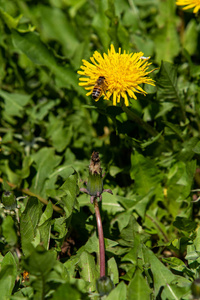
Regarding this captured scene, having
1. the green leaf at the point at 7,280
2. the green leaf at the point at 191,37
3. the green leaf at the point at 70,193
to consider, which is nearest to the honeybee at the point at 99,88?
the green leaf at the point at 70,193

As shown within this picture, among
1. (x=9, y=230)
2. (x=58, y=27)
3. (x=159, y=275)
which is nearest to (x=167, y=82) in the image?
(x=159, y=275)

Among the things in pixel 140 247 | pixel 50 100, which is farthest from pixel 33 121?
pixel 140 247

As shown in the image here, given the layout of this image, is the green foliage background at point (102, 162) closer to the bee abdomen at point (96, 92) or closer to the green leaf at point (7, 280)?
the green leaf at point (7, 280)

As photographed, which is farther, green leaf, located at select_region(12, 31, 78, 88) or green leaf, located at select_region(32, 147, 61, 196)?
green leaf, located at select_region(12, 31, 78, 88)

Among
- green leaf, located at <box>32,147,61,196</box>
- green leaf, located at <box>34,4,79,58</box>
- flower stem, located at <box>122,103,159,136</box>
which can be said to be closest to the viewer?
flower stem, located at <box>122,103,159,136</box>

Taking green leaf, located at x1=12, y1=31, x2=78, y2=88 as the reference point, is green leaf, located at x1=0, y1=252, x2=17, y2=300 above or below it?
below

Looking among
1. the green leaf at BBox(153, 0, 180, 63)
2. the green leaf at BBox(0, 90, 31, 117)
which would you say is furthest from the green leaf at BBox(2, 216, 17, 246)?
the green leaf at BBox(153, 0, 180, 63)

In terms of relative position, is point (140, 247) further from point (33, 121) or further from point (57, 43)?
point (57, 43)

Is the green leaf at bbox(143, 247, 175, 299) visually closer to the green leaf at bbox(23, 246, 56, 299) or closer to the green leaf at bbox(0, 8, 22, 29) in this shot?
the green leaf at bbox(23, 246, 56, 299)
